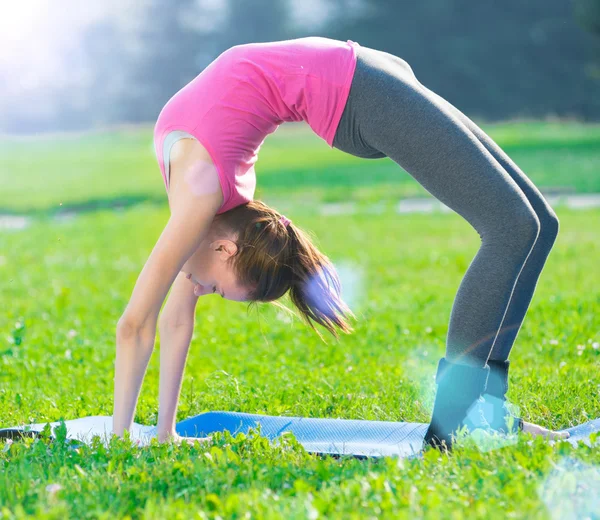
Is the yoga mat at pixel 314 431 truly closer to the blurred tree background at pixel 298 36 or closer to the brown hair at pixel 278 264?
the brown hair at pixel 278 264

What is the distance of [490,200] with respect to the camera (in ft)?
8.70

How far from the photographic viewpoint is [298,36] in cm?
3397

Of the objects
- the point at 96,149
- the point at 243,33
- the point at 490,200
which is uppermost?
the point at 490,200

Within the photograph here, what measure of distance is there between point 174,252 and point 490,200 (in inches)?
40.3

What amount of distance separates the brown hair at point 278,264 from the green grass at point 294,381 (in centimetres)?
52

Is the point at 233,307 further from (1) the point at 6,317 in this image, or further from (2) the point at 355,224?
(2) the point at 355,224

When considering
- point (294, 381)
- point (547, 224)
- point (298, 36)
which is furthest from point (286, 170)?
point (298, 36)

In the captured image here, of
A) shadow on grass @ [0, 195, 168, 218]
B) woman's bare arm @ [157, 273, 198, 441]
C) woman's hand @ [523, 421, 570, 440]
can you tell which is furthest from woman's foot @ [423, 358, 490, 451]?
shadow on grass @ [0, 195, 168, 218]

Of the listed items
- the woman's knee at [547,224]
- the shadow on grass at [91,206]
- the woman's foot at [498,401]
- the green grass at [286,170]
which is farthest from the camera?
the green grass at [286,170]

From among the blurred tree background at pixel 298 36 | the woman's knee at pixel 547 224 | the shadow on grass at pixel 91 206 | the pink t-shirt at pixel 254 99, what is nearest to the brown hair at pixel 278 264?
the pink t-shirt at pixel 254 99

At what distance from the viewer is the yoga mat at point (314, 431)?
2916mm

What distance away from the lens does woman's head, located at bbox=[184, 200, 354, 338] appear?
2949 mm

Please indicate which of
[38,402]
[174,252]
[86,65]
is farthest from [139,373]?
[86,65]

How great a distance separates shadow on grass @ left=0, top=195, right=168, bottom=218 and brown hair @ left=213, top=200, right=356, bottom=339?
9.66 m
